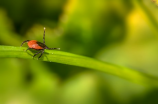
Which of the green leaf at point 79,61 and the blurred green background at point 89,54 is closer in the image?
the green leaf at point 79,61

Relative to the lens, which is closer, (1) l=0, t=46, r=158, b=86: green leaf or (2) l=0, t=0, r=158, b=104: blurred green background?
(1) l=0, t=46, r=158, b=86: green leaf

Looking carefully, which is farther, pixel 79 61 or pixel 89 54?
pixel 89 54

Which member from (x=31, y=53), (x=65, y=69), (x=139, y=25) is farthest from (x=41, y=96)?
(x=139, y=25)

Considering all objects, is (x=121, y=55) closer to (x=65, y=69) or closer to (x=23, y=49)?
(x=65, y=69)
